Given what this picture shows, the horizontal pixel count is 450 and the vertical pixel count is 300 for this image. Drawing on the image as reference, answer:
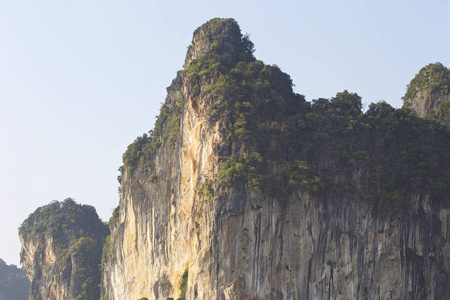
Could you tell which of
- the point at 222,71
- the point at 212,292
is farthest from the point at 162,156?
the point at 212,292

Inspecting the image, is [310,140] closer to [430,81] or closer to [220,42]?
[220,42]

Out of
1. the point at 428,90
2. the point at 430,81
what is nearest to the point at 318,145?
the point at 428,90

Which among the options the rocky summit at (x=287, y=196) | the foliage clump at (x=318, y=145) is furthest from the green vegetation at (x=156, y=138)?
the foliage clump at (x=318, y=145)

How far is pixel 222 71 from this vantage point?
40000 mm

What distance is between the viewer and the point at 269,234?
116 feet

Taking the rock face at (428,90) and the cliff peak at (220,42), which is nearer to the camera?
the cliff peak at (220,42)

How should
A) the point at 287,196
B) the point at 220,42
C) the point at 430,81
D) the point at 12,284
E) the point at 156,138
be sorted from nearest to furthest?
the point at 287,196 < the point at 220,42 < the point at 156,138 < the point at 430,81 < the point at 12,284

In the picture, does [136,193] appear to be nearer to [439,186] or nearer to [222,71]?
[222,71]

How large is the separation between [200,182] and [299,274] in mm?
6593

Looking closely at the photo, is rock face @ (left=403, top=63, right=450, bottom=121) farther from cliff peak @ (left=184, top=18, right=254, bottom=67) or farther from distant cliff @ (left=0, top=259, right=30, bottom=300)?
distant cliff @ (left=0, top=259, right=30, bottom=300)

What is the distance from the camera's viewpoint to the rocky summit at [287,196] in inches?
1383

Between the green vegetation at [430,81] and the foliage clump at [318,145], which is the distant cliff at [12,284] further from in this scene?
the foliage clump at [318,145]

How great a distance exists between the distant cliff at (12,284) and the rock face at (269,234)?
159ft

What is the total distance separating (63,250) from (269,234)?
2820 cm
